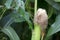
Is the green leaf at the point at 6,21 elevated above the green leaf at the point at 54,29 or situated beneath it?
elevated above

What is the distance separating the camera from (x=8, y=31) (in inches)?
35.3

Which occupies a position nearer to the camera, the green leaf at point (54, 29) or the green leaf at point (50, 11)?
the green leaf at point (54, 29)

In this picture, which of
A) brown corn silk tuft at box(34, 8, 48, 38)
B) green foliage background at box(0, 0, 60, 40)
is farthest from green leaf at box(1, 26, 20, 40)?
brown corn silk tuft at box(34, 8, 48, 38)

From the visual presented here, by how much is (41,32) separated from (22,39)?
0.85 ft

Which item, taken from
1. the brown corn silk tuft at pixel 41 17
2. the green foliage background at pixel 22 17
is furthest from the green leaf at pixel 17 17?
the brown corn silk tuft at pixel 41 17

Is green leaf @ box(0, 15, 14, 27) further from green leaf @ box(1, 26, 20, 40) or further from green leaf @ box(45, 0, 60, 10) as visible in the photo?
green leaf @ box(45, 0, 60, 10)

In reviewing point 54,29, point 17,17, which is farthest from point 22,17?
point 54,29

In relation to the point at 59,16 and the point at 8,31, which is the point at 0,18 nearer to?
the point at 8,31

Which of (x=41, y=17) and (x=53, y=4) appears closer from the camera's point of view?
(x=41, y=17)

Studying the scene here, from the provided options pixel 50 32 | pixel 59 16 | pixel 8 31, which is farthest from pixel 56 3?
pixel 8 31

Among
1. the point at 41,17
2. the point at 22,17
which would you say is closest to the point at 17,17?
the point at 22,17

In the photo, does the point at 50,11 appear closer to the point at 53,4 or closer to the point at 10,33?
the point at 53,4

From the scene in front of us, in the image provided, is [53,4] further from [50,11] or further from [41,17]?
[41,17]

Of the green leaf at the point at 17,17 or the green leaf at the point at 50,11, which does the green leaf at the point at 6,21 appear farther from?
the green leaf at the point at 50,11
